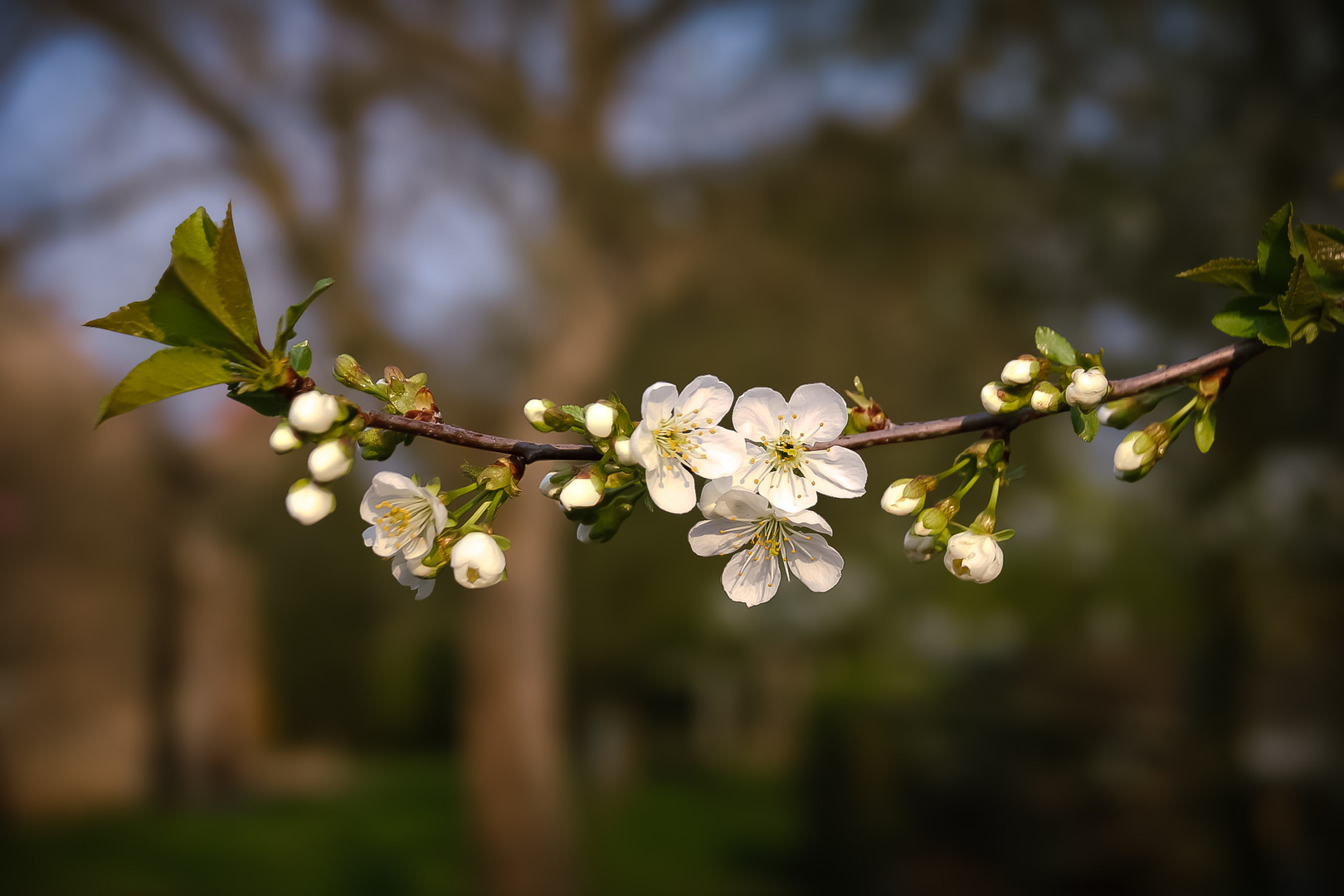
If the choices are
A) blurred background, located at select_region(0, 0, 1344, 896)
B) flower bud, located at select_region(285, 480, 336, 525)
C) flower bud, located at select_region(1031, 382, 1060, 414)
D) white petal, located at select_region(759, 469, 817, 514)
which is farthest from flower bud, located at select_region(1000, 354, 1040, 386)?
blurred background, located at select_region(0, 0, 1344, 896)

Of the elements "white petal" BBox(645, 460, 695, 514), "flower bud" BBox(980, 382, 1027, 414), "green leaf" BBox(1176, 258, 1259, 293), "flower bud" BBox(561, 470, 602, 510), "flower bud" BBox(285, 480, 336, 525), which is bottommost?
"flower bud" BBox(285, 480, 336, 525)

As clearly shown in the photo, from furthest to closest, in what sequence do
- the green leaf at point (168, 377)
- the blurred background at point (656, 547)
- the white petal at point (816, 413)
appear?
the blurred background at point (656, 547) < the white petal at point (816, 413) < the green leaf at point (168, 377)

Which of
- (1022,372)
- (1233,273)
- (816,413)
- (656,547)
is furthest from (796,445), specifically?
(656,547)

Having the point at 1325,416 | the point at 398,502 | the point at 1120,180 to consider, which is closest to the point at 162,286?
the point at 398,502

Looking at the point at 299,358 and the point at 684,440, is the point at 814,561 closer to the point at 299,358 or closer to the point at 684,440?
the point at 684,440

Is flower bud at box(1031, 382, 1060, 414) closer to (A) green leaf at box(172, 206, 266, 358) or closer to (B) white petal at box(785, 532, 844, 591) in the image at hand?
(B) white petal at box(785, 532, 844, 591)

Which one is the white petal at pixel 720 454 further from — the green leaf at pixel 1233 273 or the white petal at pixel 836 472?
the green leaf at pixel 1233 273

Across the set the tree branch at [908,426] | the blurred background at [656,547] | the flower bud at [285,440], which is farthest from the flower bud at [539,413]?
the blurred background at [656,547]
